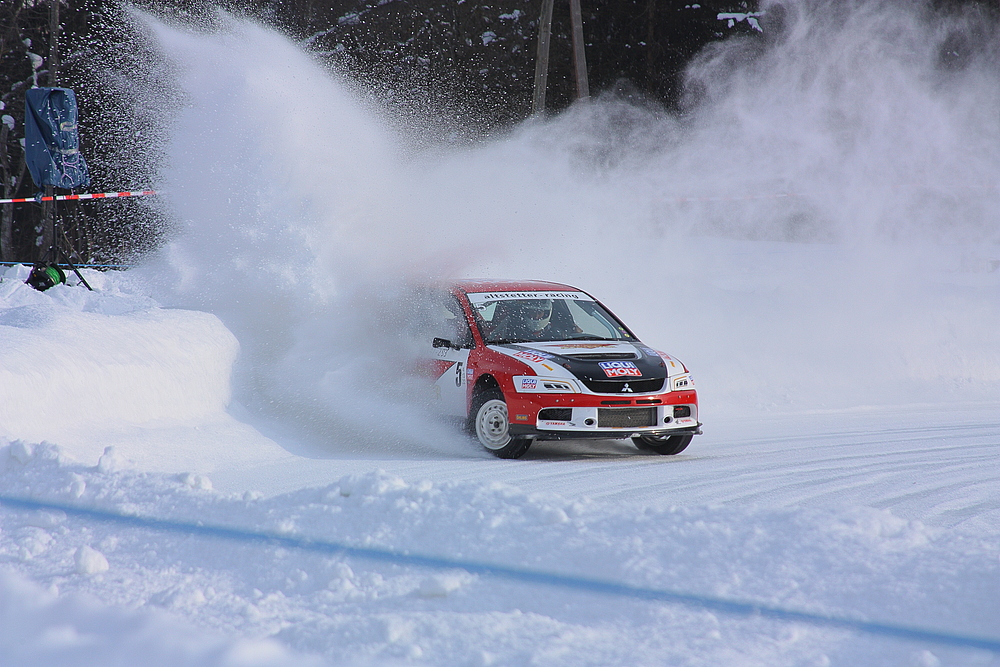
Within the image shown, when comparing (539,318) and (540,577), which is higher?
(539,318)

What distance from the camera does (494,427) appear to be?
7559 millimetres

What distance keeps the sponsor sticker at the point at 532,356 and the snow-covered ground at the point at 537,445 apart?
796 mm

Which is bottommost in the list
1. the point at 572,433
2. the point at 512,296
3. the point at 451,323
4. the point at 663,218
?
the point at 572,433

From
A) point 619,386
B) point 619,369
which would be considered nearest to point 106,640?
point 619,386

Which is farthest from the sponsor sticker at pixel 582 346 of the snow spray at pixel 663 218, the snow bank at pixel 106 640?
the snow bank at pixel 106 640

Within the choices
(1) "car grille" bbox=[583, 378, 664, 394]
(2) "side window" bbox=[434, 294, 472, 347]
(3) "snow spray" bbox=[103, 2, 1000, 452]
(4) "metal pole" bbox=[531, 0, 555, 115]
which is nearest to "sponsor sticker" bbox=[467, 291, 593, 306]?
(2) "side window" bbox=[434, 294, 472, 347]

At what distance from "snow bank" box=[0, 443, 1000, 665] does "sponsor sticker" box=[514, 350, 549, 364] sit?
2469 mm

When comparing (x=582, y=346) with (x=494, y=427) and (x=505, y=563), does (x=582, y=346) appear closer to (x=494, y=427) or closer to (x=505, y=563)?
(x=494, y=427)

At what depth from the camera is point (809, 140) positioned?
19734 millimetres

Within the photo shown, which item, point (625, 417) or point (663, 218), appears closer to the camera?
point (625, 417)

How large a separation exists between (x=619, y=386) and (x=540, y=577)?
11.5ft

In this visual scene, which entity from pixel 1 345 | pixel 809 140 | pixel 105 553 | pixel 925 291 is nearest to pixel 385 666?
pixel 105 553

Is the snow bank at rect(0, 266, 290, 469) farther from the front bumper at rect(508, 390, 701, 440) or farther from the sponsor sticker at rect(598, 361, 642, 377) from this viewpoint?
the sponsor sticker at rect(598, 361, 642, 377)

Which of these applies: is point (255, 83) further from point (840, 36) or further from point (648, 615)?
point (840, 36)
